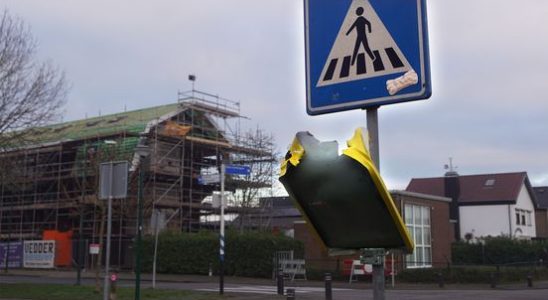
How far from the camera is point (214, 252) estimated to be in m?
35.9

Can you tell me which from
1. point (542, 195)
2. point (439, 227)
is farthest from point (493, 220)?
point (439, 227)

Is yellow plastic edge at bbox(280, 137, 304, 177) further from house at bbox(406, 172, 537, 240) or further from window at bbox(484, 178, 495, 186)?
window at bbox(484, 178, 495, 186)

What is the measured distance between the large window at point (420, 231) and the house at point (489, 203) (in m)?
18.7

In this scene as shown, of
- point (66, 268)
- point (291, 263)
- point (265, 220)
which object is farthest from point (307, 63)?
point (265, 220)

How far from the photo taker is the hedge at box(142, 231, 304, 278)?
34.3 meters

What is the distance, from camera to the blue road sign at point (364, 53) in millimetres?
3049

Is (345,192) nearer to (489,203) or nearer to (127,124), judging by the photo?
(127,124)

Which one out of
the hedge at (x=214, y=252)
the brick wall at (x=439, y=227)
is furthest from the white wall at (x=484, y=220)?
the hedge at (x=214, y=252)

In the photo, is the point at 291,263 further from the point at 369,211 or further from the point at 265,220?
the point at 369,211

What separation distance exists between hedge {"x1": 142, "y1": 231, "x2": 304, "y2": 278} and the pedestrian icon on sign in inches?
1232

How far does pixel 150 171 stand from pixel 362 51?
41.4m

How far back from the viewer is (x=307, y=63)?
3371mm

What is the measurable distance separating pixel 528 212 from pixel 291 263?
120 ft

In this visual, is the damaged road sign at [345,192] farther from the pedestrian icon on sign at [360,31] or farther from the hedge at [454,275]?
the hedge at [454,275]
